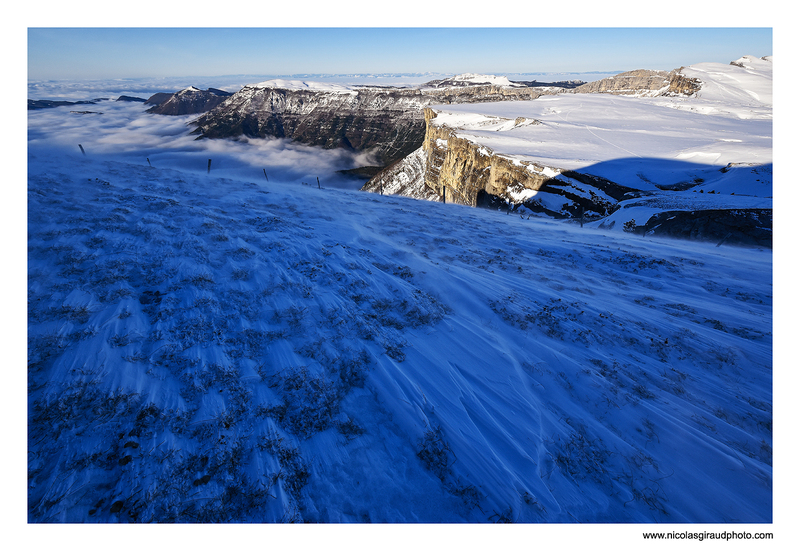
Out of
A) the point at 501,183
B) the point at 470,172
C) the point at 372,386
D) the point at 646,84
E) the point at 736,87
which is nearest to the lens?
the point at 372,386

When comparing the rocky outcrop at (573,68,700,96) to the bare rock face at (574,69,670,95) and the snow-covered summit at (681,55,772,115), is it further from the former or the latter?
the snow-covered summit at (681,55,772,115)

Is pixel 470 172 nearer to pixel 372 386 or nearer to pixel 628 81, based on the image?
pixel 372 386

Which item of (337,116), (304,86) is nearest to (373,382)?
(337,116)

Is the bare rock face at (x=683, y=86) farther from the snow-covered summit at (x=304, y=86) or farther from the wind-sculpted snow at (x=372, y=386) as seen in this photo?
the snow-covered summit at (x=304, y=86)

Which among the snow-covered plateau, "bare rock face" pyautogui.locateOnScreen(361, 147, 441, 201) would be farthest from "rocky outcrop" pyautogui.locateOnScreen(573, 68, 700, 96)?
the snow-covered plateau

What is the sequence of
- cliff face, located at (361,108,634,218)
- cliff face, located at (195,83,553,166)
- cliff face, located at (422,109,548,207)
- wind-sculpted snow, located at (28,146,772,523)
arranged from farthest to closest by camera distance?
1. cliff face, located at (195,83,553,166)
2. cliff face, located at (422,109,548,207)
3. cliff face, located at (361,108,634,218)
4. wind-sculpted snow, located at (28,146,772,523)

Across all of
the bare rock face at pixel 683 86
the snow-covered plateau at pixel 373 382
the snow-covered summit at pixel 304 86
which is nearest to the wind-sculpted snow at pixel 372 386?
the snow-covered plateau at pixel 373 382
